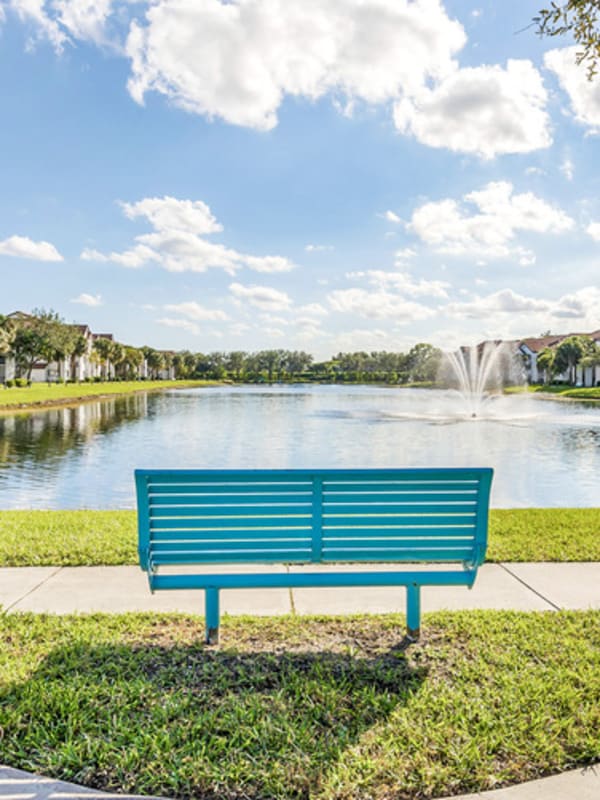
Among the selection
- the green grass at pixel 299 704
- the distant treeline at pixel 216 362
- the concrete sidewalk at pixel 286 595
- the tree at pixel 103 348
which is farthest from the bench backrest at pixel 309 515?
the tree at pixel 103 348

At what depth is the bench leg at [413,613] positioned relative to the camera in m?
3.61

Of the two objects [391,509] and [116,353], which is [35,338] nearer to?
[116,353]

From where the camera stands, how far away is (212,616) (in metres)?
3.57

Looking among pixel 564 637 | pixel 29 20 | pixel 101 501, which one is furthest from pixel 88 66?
pixel 564 637

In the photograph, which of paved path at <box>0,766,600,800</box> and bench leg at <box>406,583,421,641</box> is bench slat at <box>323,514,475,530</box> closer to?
bench leg at <box>406,583,421,641</box>

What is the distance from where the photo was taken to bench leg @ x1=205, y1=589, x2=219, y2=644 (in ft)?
11.6

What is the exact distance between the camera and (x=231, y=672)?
10.5ft

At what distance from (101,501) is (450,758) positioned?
8.62 metres

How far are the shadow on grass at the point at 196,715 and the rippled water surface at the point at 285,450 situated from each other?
699 centimetres

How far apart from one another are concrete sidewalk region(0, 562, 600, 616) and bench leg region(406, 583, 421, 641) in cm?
54

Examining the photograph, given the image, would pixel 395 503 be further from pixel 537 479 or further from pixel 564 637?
pixel 537 479

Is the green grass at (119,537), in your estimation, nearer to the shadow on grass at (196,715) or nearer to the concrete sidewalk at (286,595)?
the concrete sidewalk at (286,595)

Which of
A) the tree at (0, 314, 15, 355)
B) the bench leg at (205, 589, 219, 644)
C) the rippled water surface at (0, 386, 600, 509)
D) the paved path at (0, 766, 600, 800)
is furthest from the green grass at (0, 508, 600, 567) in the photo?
the tree at (0, 314, 15, 355)

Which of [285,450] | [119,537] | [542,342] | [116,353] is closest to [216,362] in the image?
[116,353]
